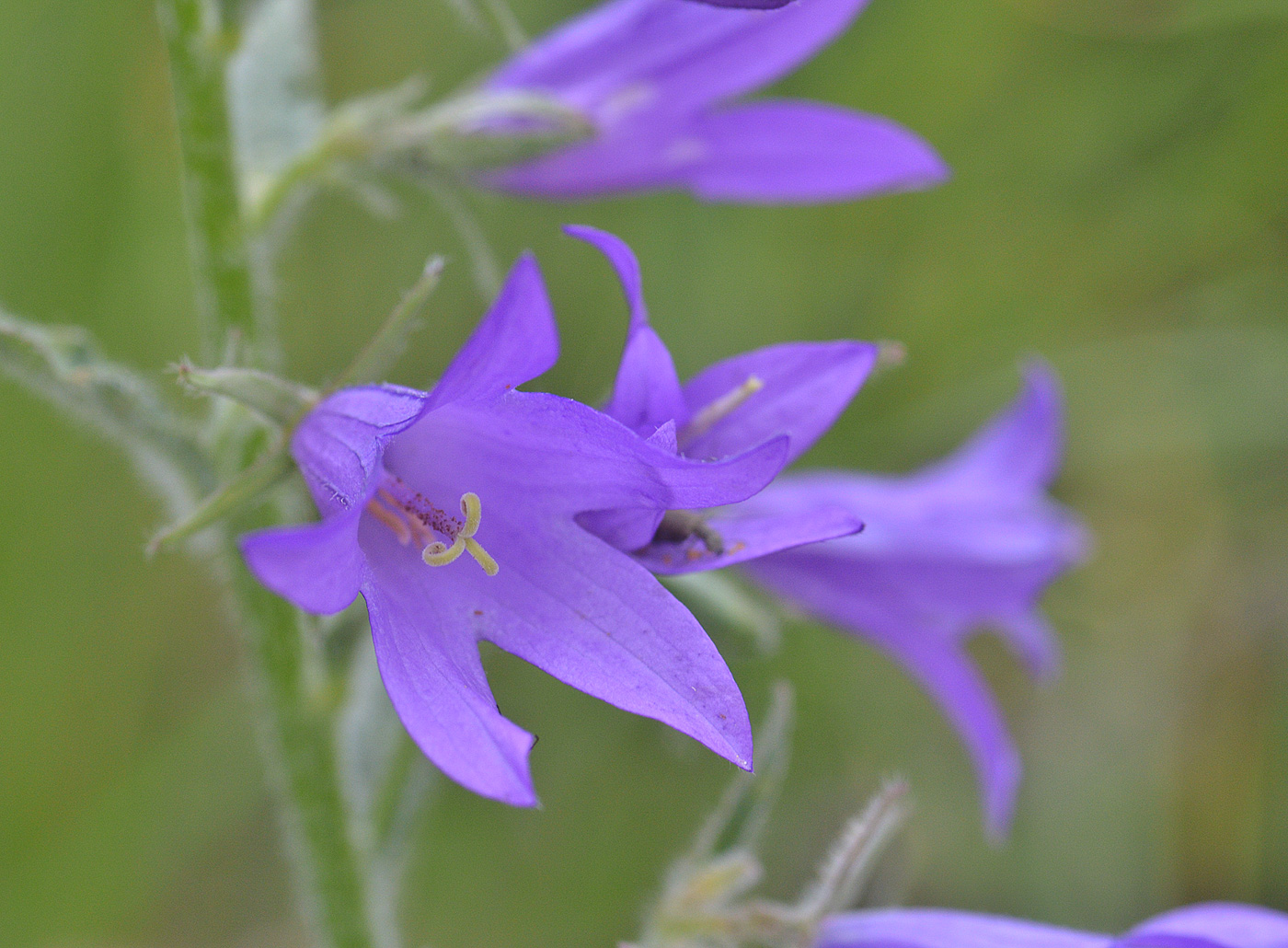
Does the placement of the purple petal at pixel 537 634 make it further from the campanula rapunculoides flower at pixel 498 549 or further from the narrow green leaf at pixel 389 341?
the narrow green leaf at pixel 389 341

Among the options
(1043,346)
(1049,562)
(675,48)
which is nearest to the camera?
(675,48)

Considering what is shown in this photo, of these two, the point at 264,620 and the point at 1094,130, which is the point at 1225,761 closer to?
the point at 1094,130

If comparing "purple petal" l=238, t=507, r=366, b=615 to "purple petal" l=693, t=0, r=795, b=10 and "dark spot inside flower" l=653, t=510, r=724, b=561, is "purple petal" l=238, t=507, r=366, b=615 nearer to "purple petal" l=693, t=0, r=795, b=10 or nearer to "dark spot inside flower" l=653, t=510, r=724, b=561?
"dark spot inside flower" l=653, t=510, r=724, b=561

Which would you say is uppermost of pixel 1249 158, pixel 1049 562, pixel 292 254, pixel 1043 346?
pixel 292 254

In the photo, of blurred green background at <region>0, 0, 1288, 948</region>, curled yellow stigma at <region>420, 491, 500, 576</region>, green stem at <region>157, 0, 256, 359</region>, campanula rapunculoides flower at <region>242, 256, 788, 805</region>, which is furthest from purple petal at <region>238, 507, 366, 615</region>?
blurred green background at <region>0, 0, 1288, 948</region>

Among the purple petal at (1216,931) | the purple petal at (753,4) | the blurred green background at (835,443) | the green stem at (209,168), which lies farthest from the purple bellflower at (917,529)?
the blurred green background at (835,443)

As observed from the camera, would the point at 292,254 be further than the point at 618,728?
Yes

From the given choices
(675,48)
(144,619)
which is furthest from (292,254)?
(675,48)
